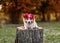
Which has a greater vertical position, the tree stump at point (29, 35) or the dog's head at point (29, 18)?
the dog's head at point (29, 18)

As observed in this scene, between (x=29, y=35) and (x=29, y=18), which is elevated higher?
(x=29, y=18)

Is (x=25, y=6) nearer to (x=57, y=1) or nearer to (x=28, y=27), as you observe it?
(x=57, y=1)

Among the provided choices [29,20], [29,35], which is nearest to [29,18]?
[29,20]

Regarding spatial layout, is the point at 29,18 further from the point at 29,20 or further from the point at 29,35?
the point at 29,35

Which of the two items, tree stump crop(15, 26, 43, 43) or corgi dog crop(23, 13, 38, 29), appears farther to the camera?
tree stump crop(15, 26, 43, 43)

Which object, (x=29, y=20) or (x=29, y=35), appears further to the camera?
(x=29, y=35)

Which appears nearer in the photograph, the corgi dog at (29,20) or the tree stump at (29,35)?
the corgi dog at (29,20)

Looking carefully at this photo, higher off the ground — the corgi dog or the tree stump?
the corgi dog

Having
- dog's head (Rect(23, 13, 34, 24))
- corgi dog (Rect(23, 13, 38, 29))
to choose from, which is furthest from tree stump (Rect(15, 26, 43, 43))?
dog's head (Rect(23, 13, 34, 24))

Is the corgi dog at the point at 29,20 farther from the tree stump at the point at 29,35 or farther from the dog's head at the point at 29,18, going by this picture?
the tree stump at the point at 29,35

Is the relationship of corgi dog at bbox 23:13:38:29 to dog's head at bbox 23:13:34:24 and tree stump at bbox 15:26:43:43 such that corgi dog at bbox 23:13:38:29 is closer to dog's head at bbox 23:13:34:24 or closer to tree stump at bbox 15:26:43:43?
dog's head at bbox 23:13:34:24

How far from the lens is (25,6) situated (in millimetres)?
17219

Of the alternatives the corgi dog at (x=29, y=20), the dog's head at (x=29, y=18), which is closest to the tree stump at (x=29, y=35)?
the corgi dog at (x=29, y=20)

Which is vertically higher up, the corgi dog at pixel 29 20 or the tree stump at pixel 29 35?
the corgi dog at pixel 29 20
